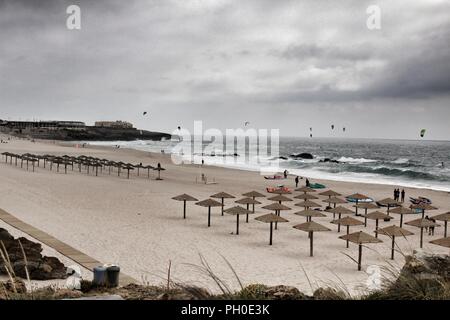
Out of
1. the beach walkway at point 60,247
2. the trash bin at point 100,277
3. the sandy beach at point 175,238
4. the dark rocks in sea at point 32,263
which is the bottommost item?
the sandy beach at point 175,238

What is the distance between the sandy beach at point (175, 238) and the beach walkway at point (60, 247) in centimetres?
66

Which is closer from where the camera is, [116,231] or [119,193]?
[116,231]

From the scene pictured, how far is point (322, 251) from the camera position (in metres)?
14.5

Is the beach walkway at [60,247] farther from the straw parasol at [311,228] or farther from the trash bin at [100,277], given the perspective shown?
the straw parasol at [311,228]

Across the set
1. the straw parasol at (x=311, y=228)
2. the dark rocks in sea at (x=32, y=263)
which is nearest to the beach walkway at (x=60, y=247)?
the dark rocks in sea at (x=32, y=263)

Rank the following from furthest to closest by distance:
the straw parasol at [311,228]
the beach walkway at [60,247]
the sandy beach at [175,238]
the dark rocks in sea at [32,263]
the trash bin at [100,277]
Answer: the straw parasol at [311,228], the sandy beach at [175,238], the beach walkway at [60,247], the dark rocks in sea at [32,263], the trash bin at [100,277]

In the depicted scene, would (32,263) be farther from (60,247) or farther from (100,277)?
(60,247)

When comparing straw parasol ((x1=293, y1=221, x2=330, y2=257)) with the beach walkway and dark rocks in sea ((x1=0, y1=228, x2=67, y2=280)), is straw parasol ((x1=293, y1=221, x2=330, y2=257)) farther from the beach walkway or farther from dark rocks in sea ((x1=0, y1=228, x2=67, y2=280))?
dark rocks in sea ((x1=0, y1=228, x2=67, y2=280))

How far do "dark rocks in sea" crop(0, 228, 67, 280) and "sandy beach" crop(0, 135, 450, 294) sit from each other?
1820 millimetres

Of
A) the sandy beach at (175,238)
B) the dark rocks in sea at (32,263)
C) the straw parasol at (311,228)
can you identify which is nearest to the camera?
the dark rocks in sea at (32,263)

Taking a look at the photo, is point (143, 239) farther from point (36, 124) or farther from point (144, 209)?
point (36, 124)

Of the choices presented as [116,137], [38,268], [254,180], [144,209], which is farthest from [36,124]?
[38,268]

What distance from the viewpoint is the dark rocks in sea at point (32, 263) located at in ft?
27.6

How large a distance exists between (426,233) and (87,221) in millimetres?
13266
